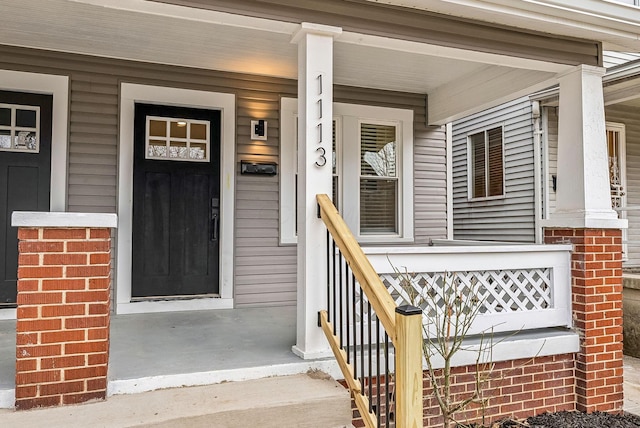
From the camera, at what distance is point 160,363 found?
9.28ft

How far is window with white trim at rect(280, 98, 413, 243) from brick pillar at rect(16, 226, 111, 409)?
2.62 metres

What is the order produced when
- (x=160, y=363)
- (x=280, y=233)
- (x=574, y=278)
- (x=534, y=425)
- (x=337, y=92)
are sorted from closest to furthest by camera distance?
(x=160, y=363) < (x=534, y=425) < (x=574, y=278) < (x=280, y=233) < (x=337, y=92)

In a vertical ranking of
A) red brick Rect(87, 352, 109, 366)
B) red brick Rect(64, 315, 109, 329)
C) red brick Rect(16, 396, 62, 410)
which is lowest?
red brick Rect(16, 396, 62, 410)

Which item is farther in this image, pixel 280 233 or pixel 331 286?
pixel 280 233

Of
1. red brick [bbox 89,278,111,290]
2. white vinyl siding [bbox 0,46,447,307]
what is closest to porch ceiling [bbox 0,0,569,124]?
white vinyl siding [bbox 0,46,447,307]

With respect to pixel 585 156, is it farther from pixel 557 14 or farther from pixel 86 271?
pixel 86 271

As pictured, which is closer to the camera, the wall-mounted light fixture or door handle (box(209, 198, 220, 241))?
door handle (box(209, 198, 220, 241))

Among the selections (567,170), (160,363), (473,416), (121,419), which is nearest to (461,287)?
(473,416)

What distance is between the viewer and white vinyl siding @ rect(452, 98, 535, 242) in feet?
22.8

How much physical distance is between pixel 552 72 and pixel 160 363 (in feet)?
12.2

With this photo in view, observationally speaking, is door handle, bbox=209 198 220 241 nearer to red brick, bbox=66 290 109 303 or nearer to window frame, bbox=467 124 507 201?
red brick, bbox=66 290 109 303

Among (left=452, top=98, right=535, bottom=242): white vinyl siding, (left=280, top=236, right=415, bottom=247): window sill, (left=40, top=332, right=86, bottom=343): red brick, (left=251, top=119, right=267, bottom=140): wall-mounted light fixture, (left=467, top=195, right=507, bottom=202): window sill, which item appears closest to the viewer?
(left=40, top=332, right=86, bottom=343): red brick

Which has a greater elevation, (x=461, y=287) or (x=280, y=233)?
(x=280, y=233)

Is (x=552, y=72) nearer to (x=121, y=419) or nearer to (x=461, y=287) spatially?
(x=461, y=287)
